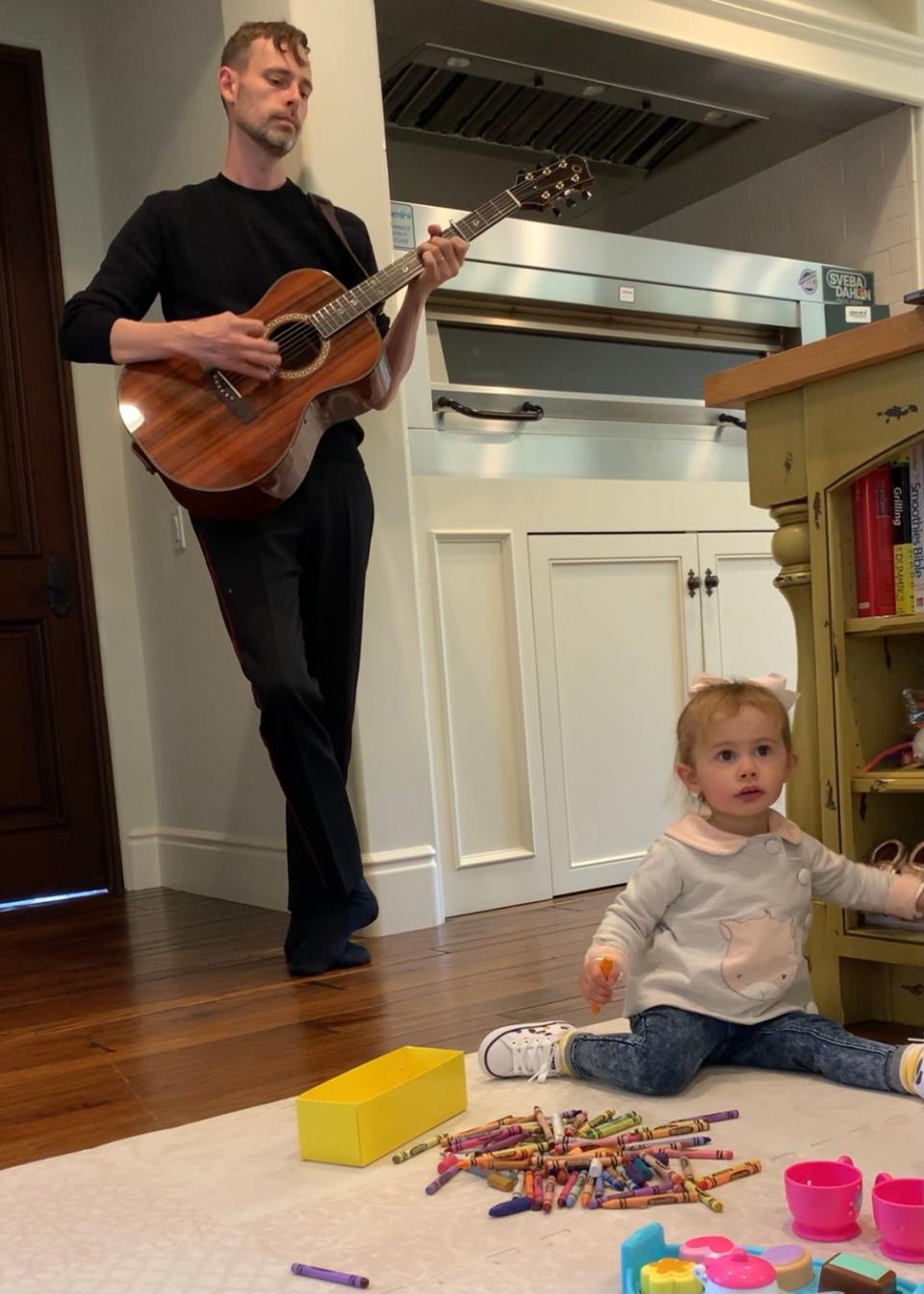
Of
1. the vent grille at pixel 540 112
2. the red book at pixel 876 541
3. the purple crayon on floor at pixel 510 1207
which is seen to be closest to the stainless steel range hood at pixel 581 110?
the vent grille at pixel 540 112

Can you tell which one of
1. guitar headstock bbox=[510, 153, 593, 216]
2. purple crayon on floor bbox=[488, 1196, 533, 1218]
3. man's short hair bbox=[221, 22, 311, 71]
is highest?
man's short hair bbox=[221, 22, 311, 71]

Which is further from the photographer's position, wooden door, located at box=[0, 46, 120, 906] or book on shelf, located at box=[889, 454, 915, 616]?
wooden door, located at box=[0, 46, 120, 906]

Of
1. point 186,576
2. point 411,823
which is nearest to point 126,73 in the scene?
point 186,576

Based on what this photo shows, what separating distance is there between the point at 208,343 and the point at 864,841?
1207mm

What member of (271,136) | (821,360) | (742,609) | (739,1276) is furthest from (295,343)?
(739,1276)

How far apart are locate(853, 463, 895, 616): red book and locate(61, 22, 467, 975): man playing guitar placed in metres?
0.88

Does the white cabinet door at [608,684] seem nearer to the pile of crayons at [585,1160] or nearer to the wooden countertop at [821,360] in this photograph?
the wooden countertop at [821,360]

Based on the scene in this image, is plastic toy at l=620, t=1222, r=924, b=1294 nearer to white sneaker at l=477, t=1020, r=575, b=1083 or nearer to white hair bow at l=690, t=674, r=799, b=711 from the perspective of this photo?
white sneaker at l=477, t=1020, r=575, b=1083

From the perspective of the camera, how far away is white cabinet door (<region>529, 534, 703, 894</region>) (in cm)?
269

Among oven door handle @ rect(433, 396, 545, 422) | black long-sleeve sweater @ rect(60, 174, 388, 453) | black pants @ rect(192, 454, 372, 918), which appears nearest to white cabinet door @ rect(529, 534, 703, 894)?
oven door handle @ rect(433, 396, 545, 422)

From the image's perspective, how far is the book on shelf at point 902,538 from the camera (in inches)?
61.8

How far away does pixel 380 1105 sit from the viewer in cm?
122

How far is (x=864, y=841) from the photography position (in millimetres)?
1608

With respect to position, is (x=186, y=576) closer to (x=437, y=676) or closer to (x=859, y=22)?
(x=437, y=676)
